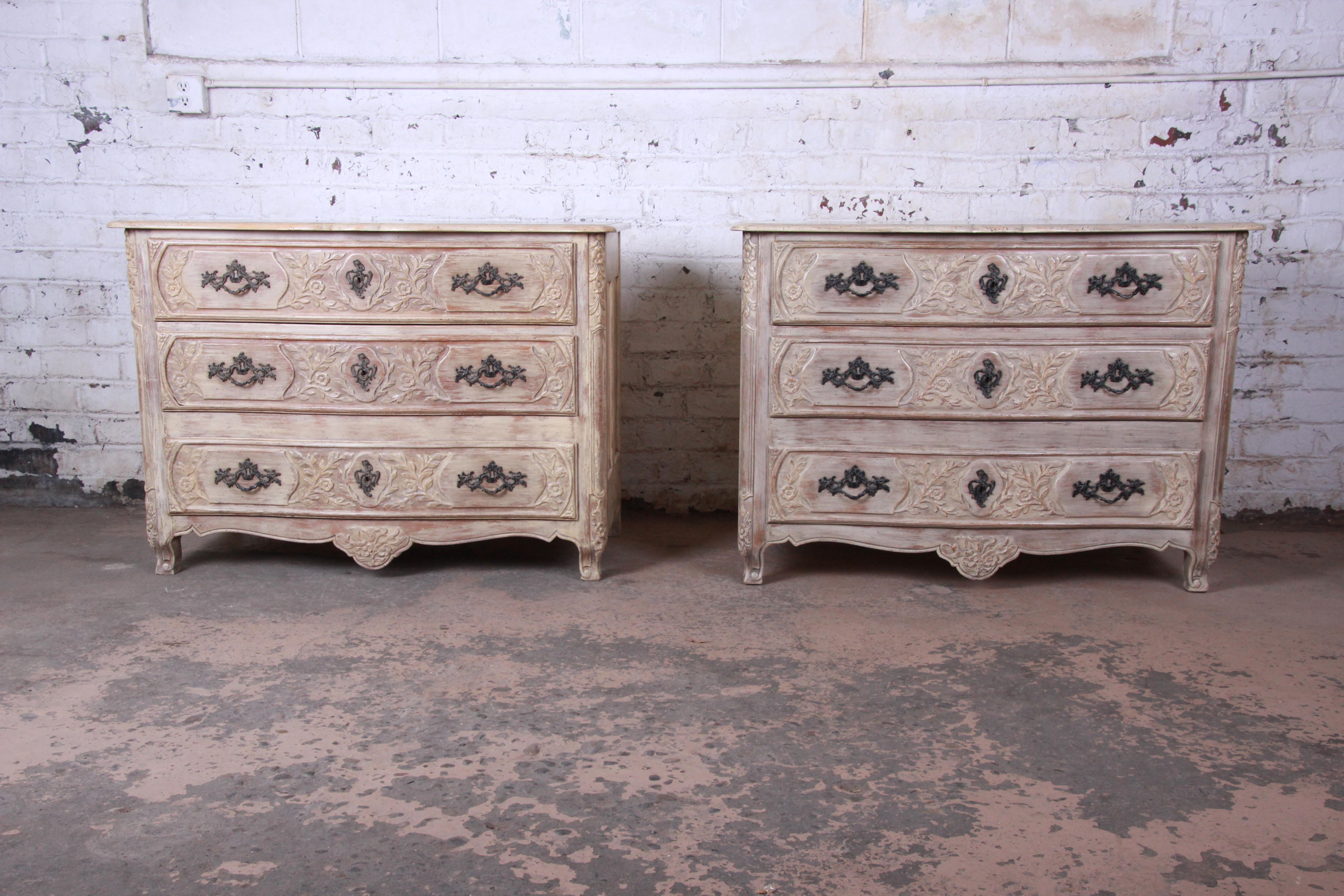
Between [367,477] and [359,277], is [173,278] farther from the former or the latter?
[367,477]

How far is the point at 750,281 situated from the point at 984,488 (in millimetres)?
891

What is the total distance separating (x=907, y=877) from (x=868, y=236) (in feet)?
5.74

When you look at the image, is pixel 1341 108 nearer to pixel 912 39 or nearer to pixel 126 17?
pixel 912 39

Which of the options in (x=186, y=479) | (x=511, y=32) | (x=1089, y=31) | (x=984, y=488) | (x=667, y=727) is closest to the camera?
(x=667, y=727)

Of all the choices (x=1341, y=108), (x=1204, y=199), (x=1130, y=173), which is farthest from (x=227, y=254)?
(x=1341, y=108)

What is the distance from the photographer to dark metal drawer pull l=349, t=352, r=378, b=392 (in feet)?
9.50

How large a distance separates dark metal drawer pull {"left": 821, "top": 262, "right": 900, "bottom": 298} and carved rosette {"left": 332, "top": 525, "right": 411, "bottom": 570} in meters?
1.43

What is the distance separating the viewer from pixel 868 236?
2.80 m

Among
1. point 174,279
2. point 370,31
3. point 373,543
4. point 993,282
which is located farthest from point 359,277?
point 993,282

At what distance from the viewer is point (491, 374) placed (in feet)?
9.52

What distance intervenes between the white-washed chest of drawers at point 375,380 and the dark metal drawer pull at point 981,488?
1066 mm

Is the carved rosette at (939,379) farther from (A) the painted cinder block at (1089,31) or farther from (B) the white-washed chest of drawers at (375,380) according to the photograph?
(A) the painted cinder block at (1089,31)

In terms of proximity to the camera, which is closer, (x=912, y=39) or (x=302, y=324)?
(x=302, y=324)

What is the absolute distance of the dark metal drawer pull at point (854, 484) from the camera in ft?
9.50
